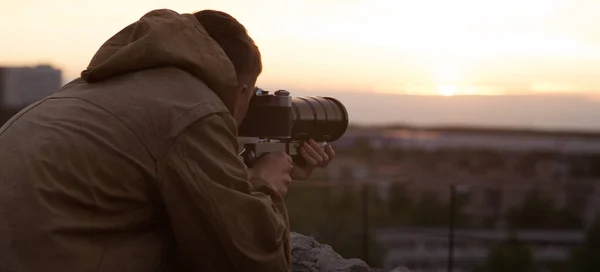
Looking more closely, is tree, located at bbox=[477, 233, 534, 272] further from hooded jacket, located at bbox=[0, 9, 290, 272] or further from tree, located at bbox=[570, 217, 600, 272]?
hooded jacket, located at bbox=[0, 9, 290, 272]

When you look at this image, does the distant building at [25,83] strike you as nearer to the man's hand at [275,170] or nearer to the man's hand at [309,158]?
the man's hand at [309,158]

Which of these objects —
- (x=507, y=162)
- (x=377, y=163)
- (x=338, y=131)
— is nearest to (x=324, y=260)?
(x=338, y=131)

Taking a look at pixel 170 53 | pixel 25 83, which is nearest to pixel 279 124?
pixel 170 53

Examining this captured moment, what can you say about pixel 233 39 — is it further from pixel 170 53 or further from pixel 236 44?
pixel 170 53

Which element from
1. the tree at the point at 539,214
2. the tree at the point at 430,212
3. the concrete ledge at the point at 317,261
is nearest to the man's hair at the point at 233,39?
the concrete ledge at the point at 317,261

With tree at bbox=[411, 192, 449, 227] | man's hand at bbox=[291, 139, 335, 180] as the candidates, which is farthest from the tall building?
man's hand at bbox=[291, 139, 335, 180]

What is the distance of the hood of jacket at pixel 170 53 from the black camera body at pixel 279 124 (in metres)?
0.46

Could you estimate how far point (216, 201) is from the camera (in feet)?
9.96

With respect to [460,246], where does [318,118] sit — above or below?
above

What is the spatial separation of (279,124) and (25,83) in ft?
119

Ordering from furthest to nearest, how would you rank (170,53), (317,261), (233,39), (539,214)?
(539,214)
(317,261)
(233,39)
(170,53)

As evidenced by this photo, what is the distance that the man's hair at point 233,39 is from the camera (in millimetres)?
3379

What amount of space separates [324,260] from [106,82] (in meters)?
2.08

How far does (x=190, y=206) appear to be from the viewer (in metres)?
3.04
